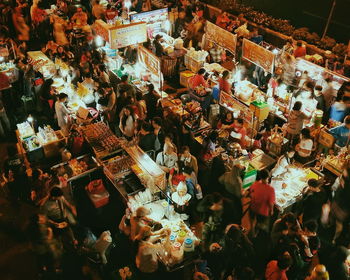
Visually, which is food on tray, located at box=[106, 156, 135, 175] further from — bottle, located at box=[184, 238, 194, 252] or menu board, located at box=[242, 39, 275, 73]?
menu board, located at box=[242, 39, 275, 73]

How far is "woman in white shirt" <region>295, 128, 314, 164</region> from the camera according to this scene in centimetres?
881

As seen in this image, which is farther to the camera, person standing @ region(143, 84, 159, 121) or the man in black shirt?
person standing @ region(143, 84, 159, 121)

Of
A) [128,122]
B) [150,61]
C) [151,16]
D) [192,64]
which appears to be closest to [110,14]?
[151,16]

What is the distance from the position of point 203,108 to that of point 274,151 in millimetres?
2641

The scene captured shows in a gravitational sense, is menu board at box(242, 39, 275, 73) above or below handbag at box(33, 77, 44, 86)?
above

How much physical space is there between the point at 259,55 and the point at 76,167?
6026 mm

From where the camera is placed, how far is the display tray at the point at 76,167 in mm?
8441

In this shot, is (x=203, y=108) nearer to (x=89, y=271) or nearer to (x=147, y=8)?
(x=89, y=271)

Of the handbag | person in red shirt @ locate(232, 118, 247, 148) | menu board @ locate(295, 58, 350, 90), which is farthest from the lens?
the handbag

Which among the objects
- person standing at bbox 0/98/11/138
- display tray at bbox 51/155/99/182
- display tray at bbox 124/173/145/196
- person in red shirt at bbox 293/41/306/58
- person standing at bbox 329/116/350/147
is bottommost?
person standing at bbox 0/98/11/138

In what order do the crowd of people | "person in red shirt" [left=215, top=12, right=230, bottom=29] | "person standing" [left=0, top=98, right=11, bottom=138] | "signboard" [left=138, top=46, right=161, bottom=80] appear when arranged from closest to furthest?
1. the crowd of people
2. "person standing" [left=0, top=98, right=11, bottom=138]
3. "signboard" [left=138, top=46, right=161, bottom=80]
4. "person in red shirt" [left=215, top=12, right=230, bottom=29]

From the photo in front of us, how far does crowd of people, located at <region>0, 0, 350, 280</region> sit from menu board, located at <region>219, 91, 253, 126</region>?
0.32 m

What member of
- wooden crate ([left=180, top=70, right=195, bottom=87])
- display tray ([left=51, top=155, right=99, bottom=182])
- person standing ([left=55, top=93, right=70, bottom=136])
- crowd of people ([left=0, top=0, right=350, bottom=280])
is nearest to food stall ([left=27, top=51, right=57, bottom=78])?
crowd of people ([left=0, top=0, right=350, bottom=280])

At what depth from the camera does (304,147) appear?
8.88 m
